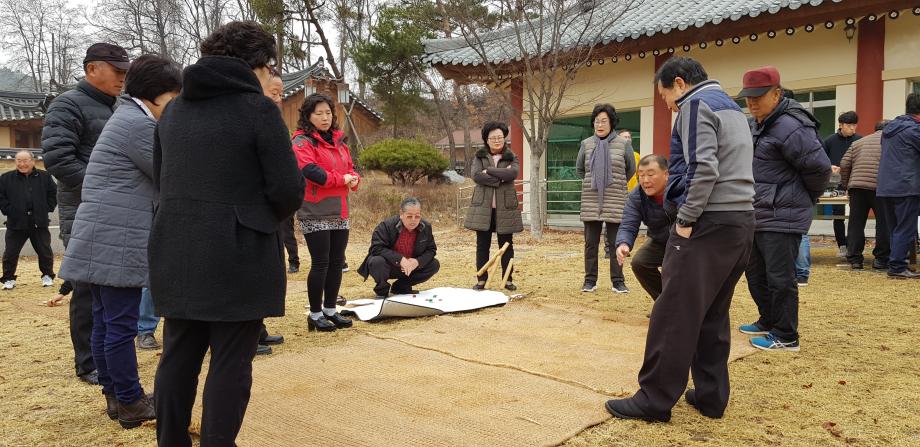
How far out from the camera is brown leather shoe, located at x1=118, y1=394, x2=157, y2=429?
114 inches

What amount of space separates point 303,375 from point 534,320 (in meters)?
1.99

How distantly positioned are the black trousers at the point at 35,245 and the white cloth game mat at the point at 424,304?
4578 mm

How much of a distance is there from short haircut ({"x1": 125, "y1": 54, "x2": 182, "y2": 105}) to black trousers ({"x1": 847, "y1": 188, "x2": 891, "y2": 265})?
716cm

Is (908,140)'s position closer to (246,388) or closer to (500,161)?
(500,161)

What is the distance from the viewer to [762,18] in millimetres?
9430

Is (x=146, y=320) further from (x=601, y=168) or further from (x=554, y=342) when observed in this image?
(x=601, y=168)

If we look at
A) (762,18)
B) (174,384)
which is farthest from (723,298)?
(762,18)

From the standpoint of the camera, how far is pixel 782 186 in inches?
162

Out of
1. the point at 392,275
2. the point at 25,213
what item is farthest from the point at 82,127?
the point at 25,213

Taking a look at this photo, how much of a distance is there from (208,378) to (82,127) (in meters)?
2.10

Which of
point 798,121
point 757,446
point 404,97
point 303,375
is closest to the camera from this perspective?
point 757,446

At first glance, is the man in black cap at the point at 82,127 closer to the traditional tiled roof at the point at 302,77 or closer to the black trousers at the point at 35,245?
the black trousers at the point at 35,245

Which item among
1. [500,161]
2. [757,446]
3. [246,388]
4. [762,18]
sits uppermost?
[762,18]

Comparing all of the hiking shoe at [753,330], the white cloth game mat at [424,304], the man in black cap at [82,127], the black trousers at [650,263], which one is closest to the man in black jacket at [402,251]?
the white cloth game mat at [424,304]
